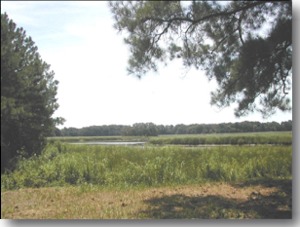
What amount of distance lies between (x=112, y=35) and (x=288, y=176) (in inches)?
73.7

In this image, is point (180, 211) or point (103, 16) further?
point (103, 16)

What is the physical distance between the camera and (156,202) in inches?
130

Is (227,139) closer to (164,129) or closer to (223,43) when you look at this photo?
(164,129)

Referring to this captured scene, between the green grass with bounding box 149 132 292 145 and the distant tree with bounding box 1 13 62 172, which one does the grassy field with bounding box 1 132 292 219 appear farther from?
the distant tree with bounding box 1 13 62 172

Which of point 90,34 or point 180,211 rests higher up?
point 90,34

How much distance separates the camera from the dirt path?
10.4 ft

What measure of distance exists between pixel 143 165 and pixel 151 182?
164 millimetres

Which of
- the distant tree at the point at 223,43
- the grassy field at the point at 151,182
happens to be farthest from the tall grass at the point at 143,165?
the distant tree at the point at 223,43

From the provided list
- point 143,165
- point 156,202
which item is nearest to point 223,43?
point 143,165

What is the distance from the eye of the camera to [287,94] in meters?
3.32

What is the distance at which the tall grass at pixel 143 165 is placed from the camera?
11.4 ft

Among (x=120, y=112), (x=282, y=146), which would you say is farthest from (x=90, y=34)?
(x=282, y=146)

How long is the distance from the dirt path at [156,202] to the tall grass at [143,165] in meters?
0.09

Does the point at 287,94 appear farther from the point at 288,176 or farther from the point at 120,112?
the point at 120,112
